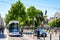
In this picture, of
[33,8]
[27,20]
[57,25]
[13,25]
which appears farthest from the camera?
[57,25]

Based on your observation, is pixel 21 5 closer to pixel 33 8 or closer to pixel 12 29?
pixel 33 8

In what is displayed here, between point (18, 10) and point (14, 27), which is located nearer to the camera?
point (14, 27)

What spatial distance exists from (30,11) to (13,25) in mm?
31126

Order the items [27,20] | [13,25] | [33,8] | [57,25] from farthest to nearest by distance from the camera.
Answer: [57,25] < [33,8] < [27,20] < [13,25]

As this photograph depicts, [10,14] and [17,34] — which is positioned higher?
[10,14]

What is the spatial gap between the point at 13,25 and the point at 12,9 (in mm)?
23207

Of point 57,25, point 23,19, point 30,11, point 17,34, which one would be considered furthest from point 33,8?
point 17,34

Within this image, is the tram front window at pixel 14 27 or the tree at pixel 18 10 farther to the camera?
the tree at pixel 18 10

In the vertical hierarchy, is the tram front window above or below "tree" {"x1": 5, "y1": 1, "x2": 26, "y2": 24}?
below

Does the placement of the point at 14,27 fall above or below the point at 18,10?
below

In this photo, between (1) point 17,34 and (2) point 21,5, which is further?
(2) point 21,5

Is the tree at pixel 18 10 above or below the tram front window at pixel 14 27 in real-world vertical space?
above

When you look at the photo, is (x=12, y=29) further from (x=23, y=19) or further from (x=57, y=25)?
(x=57, y=25)

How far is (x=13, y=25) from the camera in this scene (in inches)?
Result: 1625
